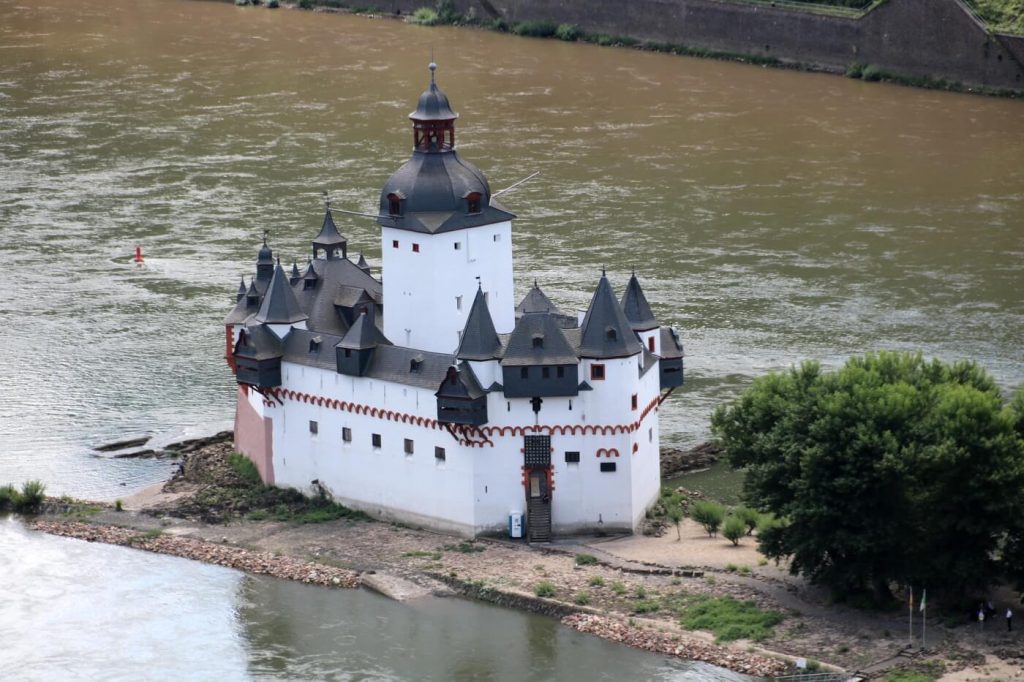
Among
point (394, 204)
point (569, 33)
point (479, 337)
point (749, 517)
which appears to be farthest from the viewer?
point (569, 33)

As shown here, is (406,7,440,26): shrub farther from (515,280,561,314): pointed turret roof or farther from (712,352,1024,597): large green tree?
(712,352,1024,597): large green tree

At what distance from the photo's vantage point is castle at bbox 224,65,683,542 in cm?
5878

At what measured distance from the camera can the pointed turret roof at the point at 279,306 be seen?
62469 mm

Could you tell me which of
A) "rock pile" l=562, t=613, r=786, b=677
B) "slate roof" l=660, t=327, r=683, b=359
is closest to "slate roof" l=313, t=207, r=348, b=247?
"slate roof" l=660, t=327, r=683, b=359

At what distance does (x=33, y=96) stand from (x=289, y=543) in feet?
186

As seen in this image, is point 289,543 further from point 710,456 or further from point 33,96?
point 33,96

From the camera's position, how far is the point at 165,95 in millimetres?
111750

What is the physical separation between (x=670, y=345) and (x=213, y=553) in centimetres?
1219

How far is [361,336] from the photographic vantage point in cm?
6009

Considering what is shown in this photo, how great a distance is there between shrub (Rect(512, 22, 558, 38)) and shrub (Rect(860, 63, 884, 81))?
1817cm

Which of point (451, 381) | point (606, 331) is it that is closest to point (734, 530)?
point (606, 331)

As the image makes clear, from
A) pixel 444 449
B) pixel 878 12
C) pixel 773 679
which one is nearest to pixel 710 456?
pixel 444 449

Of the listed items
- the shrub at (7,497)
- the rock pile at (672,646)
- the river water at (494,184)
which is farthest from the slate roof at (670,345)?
the shrub at (7,497)

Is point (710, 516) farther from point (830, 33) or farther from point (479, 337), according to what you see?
point (830, 33)
